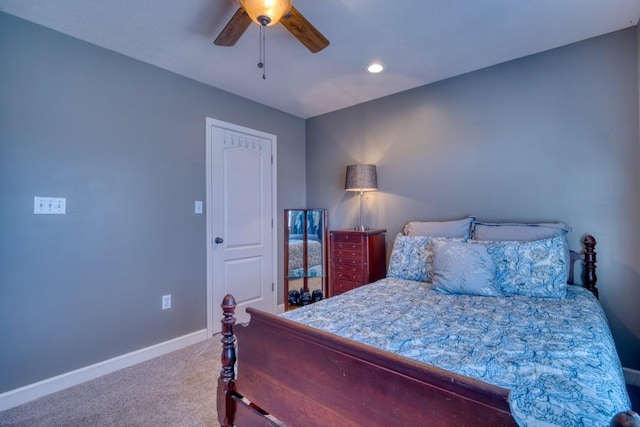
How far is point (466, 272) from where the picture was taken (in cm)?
206

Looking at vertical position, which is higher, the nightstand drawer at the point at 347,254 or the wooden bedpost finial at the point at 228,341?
the nightstand drawer at the point at 347,254

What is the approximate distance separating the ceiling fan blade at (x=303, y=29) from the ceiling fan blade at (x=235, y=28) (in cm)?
21

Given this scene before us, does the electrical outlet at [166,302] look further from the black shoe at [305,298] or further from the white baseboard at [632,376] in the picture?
the white baseboard at [632,376]

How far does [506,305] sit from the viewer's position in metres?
1.84

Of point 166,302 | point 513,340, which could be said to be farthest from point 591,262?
point 166,302

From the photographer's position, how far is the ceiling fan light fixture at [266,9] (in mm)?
1511

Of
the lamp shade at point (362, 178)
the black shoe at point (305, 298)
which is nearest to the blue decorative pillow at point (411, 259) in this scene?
the lamp shade at point (362, 178)

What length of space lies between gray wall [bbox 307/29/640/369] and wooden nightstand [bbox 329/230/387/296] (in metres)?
0.31

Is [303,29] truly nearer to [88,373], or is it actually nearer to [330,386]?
[330,386]

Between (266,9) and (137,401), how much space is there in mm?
2440

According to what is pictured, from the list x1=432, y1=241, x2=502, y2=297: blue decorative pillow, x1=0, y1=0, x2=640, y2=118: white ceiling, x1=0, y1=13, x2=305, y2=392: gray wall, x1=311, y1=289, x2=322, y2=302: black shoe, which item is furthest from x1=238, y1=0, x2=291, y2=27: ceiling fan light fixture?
x1=311, y1=289, x2=322, y2=302: black shoe

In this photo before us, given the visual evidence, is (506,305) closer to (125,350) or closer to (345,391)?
(345,391)

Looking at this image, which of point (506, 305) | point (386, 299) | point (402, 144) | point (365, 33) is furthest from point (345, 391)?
point (402, 144)

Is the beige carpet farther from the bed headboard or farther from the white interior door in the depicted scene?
the bed headboard
